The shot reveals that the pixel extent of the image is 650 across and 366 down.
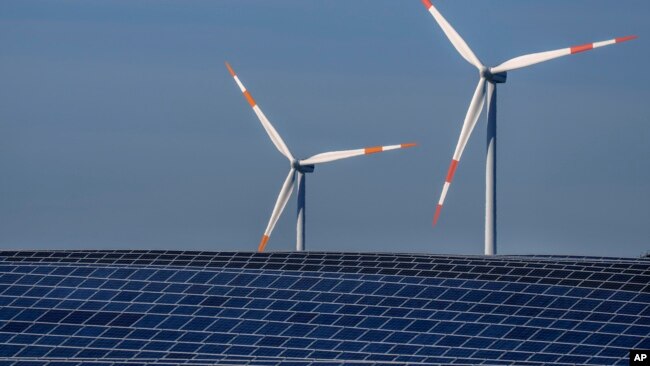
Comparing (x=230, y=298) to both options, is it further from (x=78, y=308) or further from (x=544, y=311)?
(x=544, y=311)

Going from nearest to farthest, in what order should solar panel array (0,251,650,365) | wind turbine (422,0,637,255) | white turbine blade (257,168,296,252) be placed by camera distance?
solar panel array (0,251,650,365), wind turbine (422,0,637,255), white turbine blade (257,168,296,252)

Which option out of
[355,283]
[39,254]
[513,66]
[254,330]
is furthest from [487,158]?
[39,254]

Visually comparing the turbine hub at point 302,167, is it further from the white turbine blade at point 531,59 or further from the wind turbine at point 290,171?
the white turbine blade at point 531,59

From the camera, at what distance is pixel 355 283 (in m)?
129

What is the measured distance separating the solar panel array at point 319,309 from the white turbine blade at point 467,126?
753 cm

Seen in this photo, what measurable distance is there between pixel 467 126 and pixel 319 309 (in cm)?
2529

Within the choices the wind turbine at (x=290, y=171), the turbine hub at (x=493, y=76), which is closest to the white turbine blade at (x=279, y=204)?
the wind turbine at (x=290, y=171)

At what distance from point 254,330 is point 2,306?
829 inches

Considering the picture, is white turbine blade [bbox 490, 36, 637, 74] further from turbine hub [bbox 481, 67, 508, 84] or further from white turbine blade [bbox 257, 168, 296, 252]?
white turbine blade [bbox 257, 168, 296, 252]

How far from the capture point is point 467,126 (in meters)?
141

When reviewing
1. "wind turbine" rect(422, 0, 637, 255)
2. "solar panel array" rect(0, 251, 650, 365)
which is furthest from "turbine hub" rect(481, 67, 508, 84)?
"solar panel array" rect(0, 251, 650, 365)

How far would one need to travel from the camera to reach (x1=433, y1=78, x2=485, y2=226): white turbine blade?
5507 inches

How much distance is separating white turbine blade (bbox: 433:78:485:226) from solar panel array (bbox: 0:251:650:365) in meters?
7.53

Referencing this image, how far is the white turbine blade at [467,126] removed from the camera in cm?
13988
